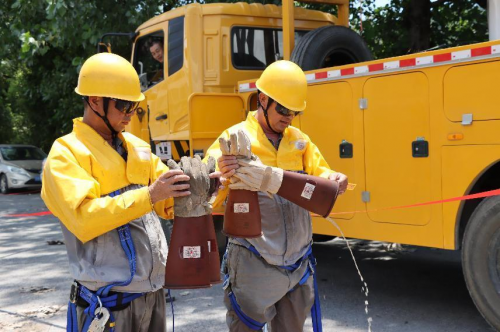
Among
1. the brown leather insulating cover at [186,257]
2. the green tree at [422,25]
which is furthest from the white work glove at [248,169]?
the green tree at [422,25]

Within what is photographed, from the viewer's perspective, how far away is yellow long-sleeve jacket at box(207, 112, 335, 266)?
300 cm

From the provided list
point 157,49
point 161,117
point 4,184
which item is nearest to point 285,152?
point 161,117

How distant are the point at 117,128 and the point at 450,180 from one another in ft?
9.48

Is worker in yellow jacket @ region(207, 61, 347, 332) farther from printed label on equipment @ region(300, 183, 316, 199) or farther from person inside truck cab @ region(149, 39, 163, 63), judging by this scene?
person inside truck cab @ region(149, 39, 163, 63)

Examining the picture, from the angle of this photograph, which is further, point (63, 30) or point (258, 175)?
point (63, 30)

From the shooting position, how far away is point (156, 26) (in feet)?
24.6

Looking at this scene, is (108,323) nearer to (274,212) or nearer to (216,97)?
(274,212)

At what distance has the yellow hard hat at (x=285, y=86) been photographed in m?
3.04

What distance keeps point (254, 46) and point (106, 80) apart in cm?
497

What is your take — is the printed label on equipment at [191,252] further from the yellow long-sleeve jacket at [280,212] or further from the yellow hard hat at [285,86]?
the yellow hard hat at [285,86]

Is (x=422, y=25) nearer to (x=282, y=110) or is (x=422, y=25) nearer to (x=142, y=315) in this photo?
(x=282, y=110)

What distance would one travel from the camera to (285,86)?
3049mm

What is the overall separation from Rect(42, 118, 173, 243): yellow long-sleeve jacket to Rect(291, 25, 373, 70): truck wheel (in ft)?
12.6

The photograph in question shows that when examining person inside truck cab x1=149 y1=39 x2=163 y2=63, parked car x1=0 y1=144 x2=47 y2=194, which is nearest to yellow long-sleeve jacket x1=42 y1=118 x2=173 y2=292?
person inside truck cab x1=149 y1=39 x2=163 y2=63
